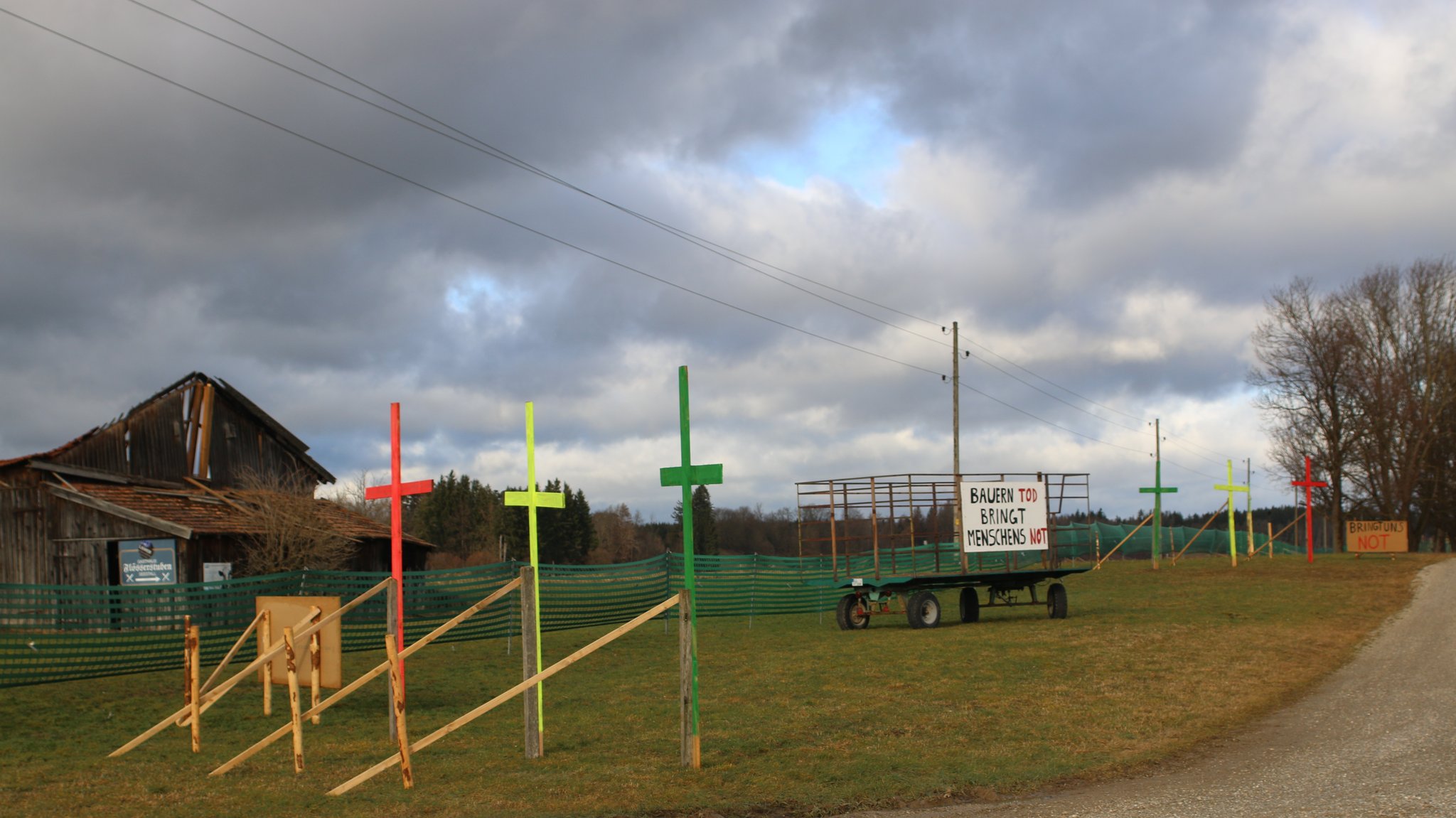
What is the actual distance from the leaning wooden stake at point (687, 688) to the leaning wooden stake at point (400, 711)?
227cm

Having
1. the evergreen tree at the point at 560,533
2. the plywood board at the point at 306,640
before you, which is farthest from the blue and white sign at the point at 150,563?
the evergreen tree at the point at 560,533

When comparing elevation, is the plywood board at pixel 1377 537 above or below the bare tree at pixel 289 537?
below

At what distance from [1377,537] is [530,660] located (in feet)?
133

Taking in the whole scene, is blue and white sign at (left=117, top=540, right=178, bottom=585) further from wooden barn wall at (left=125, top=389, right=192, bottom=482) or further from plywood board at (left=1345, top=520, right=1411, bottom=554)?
plywood board at (left=1345, top=520, right=1411, bottom=554)

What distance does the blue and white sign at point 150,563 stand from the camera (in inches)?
1056

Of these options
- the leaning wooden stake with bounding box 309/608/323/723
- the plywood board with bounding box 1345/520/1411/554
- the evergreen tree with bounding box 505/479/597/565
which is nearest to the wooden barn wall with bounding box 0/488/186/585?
the leaning wooden stake with bounding box 309/608/323/723

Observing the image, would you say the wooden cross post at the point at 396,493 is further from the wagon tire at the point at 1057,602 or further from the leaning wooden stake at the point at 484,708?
the wagon tire at the point at 1057,602

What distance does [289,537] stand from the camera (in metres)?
27.8

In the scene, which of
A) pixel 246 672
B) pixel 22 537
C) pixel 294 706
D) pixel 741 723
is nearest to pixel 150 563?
pixel 22 537

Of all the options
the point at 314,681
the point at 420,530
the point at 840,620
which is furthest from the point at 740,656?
the point at 420,530

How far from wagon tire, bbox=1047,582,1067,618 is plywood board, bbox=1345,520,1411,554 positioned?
24.3 meters

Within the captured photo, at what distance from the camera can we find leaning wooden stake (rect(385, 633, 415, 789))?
864 cm

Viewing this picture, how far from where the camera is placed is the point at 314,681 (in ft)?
35.9

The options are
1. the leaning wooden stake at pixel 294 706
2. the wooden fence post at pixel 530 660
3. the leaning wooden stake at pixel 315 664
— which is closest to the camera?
the leaning wooden stake at pixel 294 706
